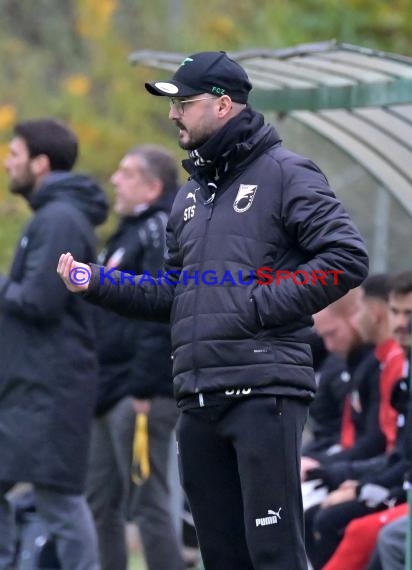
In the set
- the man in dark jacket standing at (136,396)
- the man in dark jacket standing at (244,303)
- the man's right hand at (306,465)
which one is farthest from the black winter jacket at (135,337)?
the man in dark jacket standing at (244,303)

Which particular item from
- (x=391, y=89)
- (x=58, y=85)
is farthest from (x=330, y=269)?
(x=58, y=85)

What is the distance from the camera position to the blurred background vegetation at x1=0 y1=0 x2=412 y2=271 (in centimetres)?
1126

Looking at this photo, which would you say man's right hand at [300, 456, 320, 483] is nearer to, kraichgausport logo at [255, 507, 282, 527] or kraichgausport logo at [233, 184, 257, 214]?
kraichgausport logo at [255, 507, 282, 527]

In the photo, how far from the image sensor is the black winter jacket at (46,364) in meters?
6.65

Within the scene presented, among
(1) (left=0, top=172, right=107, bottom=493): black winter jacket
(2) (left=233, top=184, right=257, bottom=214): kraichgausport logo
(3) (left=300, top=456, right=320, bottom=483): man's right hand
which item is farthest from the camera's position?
(3) (left=300, top=456, right=320, bottom=483): man's right hand

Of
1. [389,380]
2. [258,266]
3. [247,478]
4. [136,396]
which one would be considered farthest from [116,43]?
[247,478]

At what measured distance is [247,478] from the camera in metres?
4.89

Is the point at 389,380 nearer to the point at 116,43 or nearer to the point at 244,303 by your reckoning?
the point at 244,303

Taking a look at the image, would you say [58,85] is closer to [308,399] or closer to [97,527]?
[97,527]

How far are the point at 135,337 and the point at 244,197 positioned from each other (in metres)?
2.46

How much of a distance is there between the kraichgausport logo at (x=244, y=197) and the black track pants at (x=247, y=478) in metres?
0.62

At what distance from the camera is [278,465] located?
4.88 metres

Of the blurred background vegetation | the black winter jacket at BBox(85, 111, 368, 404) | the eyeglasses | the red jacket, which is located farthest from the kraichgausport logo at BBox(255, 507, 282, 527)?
the blurred background vegetation

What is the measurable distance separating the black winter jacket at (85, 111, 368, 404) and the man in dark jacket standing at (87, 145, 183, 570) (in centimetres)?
214
